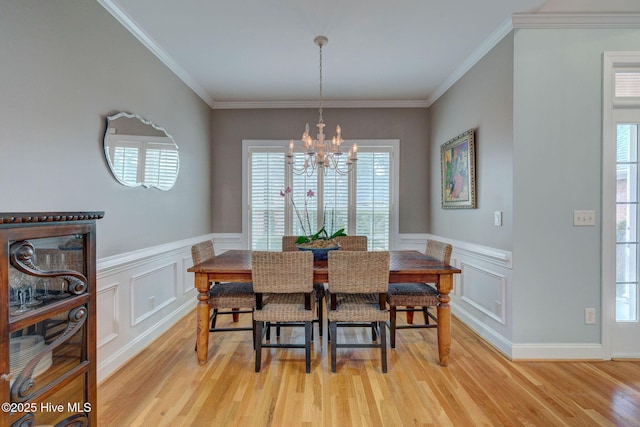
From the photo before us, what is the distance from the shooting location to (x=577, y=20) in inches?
96.0

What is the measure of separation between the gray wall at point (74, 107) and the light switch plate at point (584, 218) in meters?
3.66

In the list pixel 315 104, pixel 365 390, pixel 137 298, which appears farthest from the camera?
pixel 315 104

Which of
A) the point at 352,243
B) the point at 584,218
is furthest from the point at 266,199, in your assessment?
the point at 584,218

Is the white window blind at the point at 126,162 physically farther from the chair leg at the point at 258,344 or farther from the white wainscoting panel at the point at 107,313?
the chair leg at the point at 258,344

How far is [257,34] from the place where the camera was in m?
2.66

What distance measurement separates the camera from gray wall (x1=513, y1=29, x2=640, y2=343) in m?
2.46

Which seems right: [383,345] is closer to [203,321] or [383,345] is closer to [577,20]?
[203,321]

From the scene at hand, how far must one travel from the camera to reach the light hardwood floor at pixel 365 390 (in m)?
1.83

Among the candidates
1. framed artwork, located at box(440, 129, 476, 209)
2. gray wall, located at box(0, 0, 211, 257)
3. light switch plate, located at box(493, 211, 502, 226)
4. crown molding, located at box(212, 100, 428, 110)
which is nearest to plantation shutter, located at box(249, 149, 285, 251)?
crown molding, located at box(212, 100, 428, 110)

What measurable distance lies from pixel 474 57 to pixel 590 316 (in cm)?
256

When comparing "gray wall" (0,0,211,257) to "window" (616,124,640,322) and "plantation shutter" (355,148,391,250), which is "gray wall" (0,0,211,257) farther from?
"window" (616,124,640,322)

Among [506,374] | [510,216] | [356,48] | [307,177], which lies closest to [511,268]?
[510,216]

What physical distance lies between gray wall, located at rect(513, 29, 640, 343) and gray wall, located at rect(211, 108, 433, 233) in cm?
187

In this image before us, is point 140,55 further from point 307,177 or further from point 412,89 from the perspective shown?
point 412,89
